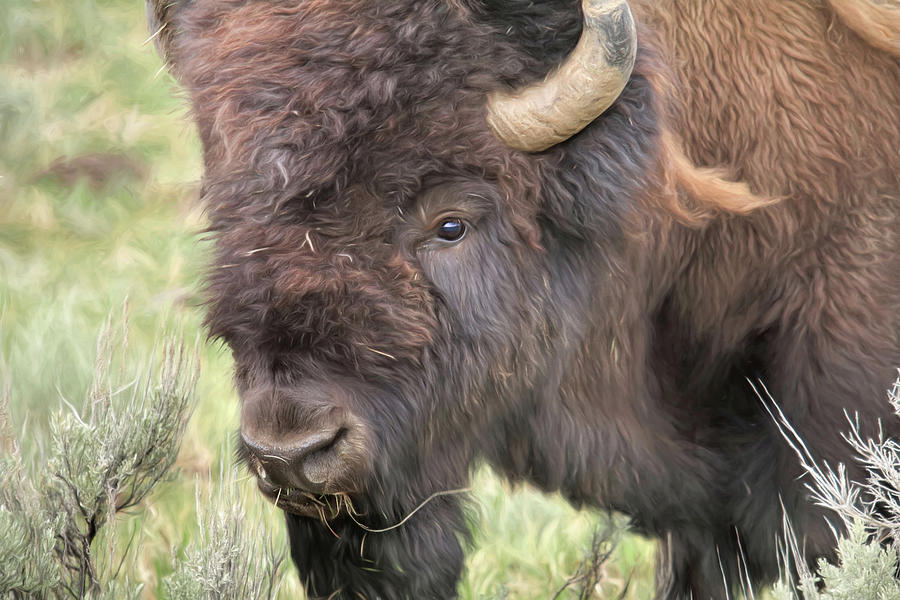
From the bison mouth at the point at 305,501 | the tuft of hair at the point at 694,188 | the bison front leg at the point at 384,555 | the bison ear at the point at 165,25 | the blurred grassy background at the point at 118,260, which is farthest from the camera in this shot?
the blurred grassy background at the point at 118,260

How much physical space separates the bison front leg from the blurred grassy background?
0.41 ft

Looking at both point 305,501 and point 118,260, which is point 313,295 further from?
point 118,260

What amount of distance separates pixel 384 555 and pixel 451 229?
906 millimetres

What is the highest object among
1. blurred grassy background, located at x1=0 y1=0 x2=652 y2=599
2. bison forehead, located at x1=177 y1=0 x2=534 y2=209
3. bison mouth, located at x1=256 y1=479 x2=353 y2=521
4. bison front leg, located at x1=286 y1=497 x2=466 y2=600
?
bison forehead, located at x1=177 y1=0 x2=534 y2=209

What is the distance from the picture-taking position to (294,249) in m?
2.42

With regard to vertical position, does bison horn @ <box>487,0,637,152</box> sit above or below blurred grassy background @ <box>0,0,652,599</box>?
above

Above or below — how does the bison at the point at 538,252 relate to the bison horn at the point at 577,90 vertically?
below

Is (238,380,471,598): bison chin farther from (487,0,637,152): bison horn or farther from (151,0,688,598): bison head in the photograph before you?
(487,0,637,152): bison horn

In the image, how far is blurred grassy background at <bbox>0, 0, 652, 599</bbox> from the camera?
4.30 meters

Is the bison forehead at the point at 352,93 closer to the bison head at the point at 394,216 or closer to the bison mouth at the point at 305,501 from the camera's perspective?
the bison head at the point at 394,216

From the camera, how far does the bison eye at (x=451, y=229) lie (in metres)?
2.59

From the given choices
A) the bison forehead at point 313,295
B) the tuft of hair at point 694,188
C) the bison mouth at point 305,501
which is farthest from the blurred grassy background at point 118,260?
the tuft of hair at point 694,188

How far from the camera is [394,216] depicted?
8.21 ft

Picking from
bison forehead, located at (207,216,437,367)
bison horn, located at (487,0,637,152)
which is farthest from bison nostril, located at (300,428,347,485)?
bison horn, located at (487,0,637,152)
